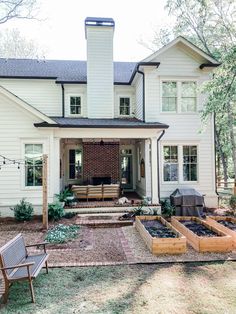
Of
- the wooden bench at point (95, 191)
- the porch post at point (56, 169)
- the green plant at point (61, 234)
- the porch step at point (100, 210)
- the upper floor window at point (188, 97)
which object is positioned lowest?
the green plant at point (61, 234)

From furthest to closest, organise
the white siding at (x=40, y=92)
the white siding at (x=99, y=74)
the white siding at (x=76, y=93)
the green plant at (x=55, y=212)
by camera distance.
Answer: the white siding at (x=76, y=93) → the white siding at (x=40, y=92) → the white siding at (x=99, y=74) → the green plant at (x=55, y=212)

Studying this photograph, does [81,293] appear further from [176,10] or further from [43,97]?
[176,10]

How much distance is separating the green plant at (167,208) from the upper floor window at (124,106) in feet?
18.3

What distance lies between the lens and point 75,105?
15500 millimetres

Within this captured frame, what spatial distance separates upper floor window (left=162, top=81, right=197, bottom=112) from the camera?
13.3 meters

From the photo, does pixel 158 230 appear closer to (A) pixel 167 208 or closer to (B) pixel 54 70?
(A) pixel 167 208

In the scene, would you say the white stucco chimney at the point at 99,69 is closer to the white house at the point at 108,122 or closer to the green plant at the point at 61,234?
the white house at the point at 108,122

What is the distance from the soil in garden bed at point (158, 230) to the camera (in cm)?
786

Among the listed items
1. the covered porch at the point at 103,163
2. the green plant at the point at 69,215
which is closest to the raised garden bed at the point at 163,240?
the green plant at the point at 69,215

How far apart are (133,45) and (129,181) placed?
12061mm

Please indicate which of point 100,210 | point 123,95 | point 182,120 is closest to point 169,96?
point 182,120

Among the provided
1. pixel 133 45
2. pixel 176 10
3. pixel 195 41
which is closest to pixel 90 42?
pixel 176 10

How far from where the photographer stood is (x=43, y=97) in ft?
49.9

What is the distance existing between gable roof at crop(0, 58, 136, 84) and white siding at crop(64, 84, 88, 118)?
12.4 inches
